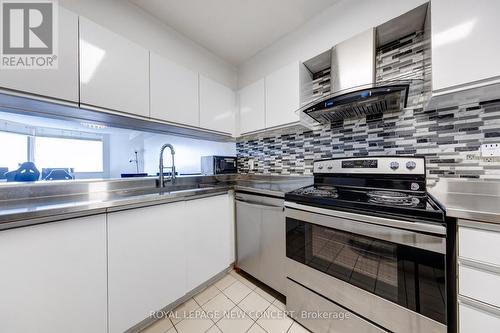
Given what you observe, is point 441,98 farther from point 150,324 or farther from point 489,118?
point 150,324

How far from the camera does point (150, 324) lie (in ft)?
3.78

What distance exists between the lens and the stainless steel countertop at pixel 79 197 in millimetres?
747

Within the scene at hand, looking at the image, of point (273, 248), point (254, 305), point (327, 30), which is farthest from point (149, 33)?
point (254, 305)

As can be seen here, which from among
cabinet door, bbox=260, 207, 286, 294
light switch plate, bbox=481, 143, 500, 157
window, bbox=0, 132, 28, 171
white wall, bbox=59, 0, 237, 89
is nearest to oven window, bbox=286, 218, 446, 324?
cabinet door, bbox=260, 207, 286, 294

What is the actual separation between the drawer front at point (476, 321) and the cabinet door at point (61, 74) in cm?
228

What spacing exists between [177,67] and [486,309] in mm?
2402

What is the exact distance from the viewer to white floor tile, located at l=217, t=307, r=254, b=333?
1.14m

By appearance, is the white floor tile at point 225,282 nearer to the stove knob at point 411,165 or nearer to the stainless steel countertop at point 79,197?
the stainless steel countertop at point 79,197

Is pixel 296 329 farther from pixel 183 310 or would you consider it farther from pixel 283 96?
pixel 283 96

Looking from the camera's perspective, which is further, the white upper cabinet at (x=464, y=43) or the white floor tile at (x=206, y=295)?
the white floor tile at (x=206, y=295)

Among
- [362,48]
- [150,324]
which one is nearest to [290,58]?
[362,48]

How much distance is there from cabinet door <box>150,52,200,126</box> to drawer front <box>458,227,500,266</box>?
1.94 m

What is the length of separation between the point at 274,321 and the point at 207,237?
787 millimetres

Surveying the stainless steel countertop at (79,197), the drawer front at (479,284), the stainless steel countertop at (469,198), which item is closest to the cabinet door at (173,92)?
the stainless steel countertop at (79,197)
